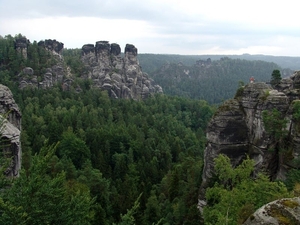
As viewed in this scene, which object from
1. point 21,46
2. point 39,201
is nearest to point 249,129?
point 39,201

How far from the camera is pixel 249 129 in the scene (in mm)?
29953

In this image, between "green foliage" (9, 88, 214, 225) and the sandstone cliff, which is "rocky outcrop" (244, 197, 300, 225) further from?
the sandstone cliff

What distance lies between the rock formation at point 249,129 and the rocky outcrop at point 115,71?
64.1 m

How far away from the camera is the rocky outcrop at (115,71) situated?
9575 cm

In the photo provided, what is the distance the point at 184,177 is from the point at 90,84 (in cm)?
5659

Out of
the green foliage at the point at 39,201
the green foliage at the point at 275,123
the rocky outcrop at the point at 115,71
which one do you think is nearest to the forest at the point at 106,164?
the green foliage at the point at 39,201

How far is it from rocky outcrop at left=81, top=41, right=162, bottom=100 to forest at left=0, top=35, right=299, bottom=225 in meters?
5.33

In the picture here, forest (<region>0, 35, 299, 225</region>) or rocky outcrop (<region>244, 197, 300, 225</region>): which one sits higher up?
rocky outcrop (<region>244, 197, 300, 225</region>)

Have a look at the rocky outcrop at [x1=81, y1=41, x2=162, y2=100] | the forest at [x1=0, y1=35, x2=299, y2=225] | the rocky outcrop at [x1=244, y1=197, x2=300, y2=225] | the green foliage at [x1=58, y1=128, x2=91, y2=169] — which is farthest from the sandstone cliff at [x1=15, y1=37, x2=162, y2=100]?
the rocky outcrop at [x1=244, y1=197, x2=300, y2=225]

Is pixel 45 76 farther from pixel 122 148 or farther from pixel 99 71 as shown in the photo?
pixel 122 148

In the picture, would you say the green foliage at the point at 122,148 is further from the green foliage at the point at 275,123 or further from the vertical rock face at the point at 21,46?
the vertical rock face at the point at 21,46

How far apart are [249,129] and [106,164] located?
85.8 ft

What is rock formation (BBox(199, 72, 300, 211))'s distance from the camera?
90.2 feet

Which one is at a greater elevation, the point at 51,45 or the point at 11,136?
the point at 51,45
